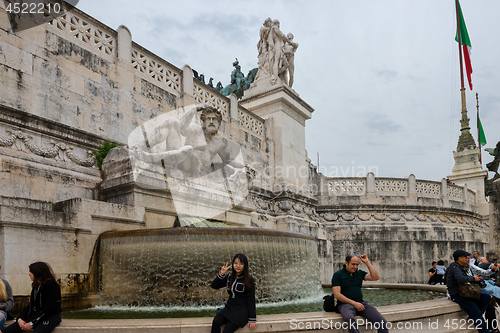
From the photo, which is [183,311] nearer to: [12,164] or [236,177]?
[12,164]

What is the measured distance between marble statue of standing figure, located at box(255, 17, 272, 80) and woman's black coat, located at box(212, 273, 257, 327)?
518 inches

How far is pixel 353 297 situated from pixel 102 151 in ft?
20.5

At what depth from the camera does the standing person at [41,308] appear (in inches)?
159

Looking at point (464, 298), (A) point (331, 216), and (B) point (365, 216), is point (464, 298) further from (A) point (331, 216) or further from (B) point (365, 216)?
(B) point (365, 216)

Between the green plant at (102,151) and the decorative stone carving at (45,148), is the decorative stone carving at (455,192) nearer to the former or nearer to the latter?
the green plant at (102,151)

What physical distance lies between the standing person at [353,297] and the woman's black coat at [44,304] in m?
2.95

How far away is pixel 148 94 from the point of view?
10.6m

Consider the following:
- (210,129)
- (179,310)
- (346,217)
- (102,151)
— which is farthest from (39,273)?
(346,217)

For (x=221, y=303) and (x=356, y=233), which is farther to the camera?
(x=356, y=233)

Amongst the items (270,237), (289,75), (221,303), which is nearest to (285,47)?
(289,75)

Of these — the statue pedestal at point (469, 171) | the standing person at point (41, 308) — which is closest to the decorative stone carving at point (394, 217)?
the statue pedestal at point (469, 171)

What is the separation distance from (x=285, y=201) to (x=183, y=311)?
931cm

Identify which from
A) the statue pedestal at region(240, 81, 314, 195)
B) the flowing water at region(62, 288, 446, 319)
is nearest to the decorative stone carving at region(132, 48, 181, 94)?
the statue pedestal at region(240, 81, 314, 195)

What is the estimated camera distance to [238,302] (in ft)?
14.0
